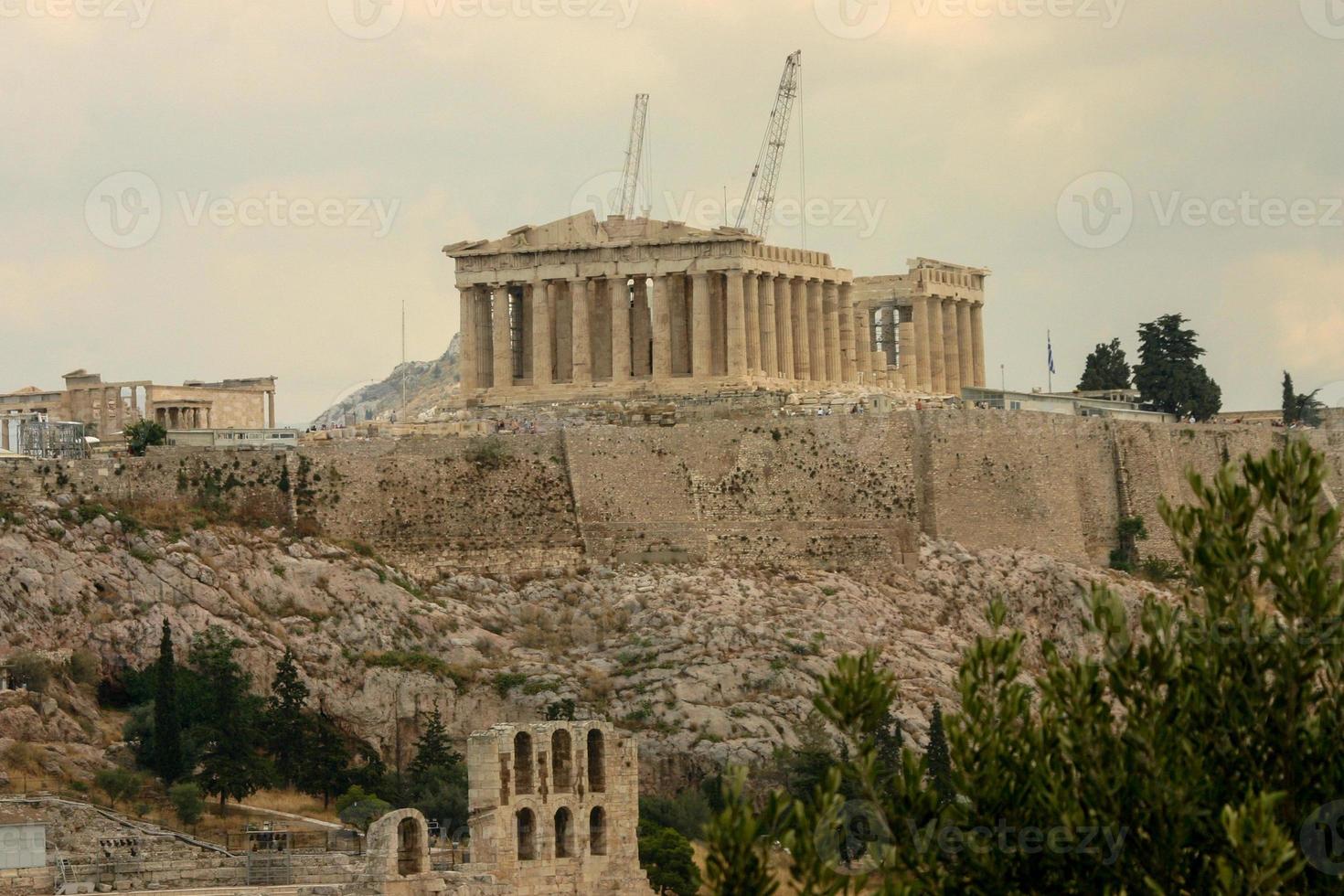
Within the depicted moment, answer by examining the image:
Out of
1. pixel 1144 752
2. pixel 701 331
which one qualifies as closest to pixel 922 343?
pixel 701 331

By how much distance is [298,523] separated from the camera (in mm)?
85000

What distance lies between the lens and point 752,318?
94625mm

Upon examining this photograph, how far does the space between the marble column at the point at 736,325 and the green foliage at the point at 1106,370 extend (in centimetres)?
2208

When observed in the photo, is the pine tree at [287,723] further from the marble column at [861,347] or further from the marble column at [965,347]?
the marble column at [965,347]

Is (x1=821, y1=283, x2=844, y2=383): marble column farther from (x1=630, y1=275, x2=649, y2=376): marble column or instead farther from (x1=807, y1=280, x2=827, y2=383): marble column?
(x1=630, y1=275, x2=649, y2=376): marble column

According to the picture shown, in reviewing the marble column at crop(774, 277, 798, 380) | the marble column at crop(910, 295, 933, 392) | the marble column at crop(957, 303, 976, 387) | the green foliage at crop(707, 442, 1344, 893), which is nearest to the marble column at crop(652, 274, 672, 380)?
the marble column at crop(774, 277, 798, 380)

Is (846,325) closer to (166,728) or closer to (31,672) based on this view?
(31,672)

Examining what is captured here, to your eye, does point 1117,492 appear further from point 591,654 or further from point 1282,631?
point 1282,631

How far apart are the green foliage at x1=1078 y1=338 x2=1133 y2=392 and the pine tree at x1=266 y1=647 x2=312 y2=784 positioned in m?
44.8

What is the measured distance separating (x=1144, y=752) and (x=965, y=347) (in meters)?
75.0

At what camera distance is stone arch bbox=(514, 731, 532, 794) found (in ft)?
187

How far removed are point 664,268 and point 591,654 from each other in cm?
1737

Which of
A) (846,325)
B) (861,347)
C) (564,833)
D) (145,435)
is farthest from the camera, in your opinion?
(861,347)

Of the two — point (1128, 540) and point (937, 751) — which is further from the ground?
point (1128, 540)
